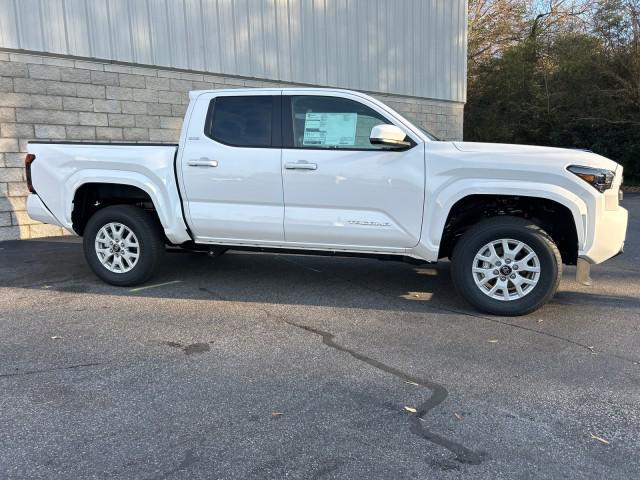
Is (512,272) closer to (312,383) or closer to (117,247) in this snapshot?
(312,383)

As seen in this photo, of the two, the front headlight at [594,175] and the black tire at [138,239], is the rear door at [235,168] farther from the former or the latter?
the front headlight at [594,175]

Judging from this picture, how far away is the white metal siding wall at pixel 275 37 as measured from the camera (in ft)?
28.4

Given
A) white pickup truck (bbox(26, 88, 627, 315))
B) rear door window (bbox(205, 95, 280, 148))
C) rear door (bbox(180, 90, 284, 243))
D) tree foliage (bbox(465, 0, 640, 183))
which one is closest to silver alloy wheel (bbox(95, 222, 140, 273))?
white pickup truck (bbox(26, 88, 627, 315))

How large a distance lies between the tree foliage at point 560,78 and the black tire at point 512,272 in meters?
18.4

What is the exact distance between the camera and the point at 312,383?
138 inches

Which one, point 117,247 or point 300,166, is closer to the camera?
point 300,166

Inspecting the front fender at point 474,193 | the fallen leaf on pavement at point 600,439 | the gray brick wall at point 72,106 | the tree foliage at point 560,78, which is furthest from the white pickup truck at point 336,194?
the tree foliage at point 560,78

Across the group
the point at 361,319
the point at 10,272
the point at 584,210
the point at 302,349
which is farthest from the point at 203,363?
the point at 10,272

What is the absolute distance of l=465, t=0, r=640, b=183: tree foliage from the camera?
20.3 m

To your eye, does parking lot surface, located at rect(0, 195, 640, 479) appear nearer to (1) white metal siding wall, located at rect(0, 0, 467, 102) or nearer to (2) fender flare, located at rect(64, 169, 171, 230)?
(2) fender flare, located at rect(64, 169, 171, 230)

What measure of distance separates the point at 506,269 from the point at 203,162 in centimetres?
300

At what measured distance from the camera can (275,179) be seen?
5.12 meters

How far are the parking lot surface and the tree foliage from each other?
17669 mm

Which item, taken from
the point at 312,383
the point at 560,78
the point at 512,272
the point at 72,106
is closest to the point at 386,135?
the point at 512,272
